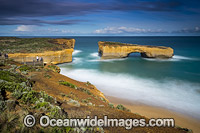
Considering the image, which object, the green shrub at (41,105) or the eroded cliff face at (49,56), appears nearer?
the green shrub at (41,105)

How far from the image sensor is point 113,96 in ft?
55.4

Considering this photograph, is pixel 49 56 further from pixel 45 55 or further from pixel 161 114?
pixel 161 114

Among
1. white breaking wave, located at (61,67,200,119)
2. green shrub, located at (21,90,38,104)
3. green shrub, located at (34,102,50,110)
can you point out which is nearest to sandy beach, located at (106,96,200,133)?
white breaking wave, located at (61,67,200,119)

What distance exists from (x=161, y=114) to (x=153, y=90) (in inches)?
236

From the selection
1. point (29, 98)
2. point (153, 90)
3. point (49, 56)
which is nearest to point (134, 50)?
point (153, 90)

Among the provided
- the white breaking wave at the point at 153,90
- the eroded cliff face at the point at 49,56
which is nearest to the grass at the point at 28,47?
the eroded cliff face at the point at 49,56

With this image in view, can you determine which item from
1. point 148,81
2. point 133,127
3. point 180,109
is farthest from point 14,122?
point 148,81

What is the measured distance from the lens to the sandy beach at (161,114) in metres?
11.5

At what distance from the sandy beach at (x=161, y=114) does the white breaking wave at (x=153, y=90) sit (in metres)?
1.01

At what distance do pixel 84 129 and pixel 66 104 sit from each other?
2839 millimetres

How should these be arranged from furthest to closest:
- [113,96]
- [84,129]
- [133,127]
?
1. [113,96]
2. [133,127]
3. [84,129]

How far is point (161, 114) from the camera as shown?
13.1 metres

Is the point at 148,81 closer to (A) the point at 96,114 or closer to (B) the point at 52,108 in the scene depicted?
(A) the point at 96,114

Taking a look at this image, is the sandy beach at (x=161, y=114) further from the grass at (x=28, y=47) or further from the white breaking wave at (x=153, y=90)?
the grass at (x=28, y=47)
